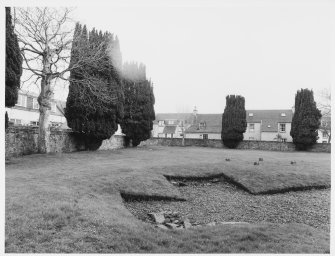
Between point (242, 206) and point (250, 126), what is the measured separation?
1793 inches

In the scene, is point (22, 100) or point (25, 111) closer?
point (22, 100)

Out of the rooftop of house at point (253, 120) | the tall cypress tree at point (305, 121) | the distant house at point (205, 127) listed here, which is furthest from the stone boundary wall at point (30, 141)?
the rooftop of house at point (253, 120)

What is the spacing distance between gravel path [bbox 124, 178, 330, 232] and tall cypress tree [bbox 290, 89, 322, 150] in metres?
24.4

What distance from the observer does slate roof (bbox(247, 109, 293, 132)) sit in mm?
51594

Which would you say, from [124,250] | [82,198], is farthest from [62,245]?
[82,198]

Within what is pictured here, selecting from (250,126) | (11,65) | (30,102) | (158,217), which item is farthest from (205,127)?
(158,217)

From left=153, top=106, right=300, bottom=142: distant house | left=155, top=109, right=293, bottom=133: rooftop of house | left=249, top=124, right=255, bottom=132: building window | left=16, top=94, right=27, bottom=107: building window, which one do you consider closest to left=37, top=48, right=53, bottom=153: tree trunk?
left=16, top=94, right=27, bottom=107: building window

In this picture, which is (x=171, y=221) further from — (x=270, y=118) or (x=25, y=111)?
Answer: (x=270, y=118)

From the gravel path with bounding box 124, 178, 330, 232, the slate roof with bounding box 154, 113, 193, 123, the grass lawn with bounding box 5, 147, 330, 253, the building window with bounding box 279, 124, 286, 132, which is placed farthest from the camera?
the slate roof with bounding box 154, 113, 193, 123

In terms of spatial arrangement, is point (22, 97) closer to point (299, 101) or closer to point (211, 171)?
point (211, 171)

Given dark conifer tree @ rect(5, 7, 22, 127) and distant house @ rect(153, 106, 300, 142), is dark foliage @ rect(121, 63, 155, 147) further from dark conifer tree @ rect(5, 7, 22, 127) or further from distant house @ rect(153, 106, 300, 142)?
dark conifer tree @ rect(5, 7, 22, 127)

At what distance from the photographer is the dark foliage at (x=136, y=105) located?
30.2m

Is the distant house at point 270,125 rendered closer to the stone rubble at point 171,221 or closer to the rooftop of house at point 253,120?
the rooftop of house at point 253,120

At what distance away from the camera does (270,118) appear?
53.1 m
